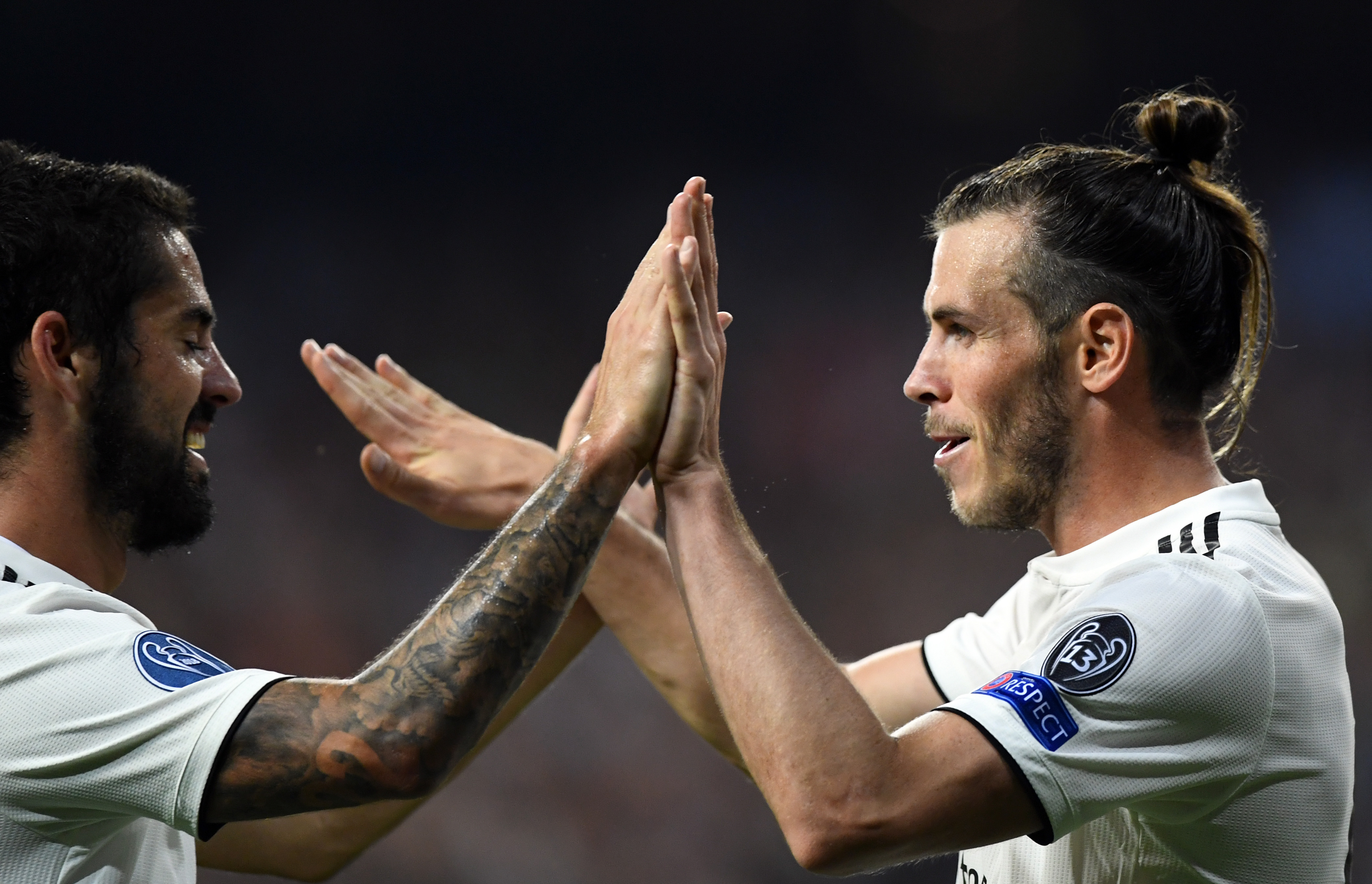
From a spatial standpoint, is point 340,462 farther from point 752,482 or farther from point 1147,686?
point 1147,686

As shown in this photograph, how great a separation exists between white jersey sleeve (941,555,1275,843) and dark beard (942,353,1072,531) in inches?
15.3

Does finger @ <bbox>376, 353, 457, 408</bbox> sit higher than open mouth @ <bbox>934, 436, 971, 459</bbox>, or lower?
lower

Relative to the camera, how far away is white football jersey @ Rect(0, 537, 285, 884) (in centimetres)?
137

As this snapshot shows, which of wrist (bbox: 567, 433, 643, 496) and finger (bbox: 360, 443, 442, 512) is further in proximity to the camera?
finger (bbox: 360, 443, 442, 512)

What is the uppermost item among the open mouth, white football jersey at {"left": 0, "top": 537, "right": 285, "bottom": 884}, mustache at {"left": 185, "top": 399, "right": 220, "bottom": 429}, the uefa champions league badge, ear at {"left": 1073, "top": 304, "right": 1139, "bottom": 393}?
ear at {"left": 1073, "top": 304, "right": 1139, "bottom": 393}

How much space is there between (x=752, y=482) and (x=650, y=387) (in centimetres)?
339

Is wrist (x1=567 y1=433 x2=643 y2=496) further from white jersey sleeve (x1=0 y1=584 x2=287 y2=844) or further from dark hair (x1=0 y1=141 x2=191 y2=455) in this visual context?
dark hair (x1=0 y1=141 x2=191 y2=455)

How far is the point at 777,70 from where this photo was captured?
5195 millimetres

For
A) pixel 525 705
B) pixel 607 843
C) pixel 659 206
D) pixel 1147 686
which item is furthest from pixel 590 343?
pixel 1147 686

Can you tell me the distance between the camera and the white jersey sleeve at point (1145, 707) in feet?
4.56

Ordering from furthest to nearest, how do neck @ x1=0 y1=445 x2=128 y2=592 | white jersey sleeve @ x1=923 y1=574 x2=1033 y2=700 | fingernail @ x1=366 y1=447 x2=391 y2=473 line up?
fingernail @ x1=366 y1=447 x2=391 y2=473 < white jersey sleeve @ x1=923 y1=574 x2=1033 y2=700 < neck @ x1=0 y1=445 x2=128 y2=592

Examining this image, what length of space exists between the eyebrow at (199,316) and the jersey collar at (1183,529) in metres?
1.49

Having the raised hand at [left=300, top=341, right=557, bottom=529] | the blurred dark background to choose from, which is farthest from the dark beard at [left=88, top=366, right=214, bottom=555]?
the blurred dark background

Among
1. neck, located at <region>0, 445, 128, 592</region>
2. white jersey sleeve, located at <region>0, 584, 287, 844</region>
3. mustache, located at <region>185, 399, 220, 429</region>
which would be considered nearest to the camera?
white jersey sleeve, located at <region>0, 584, 287, 844</region>
